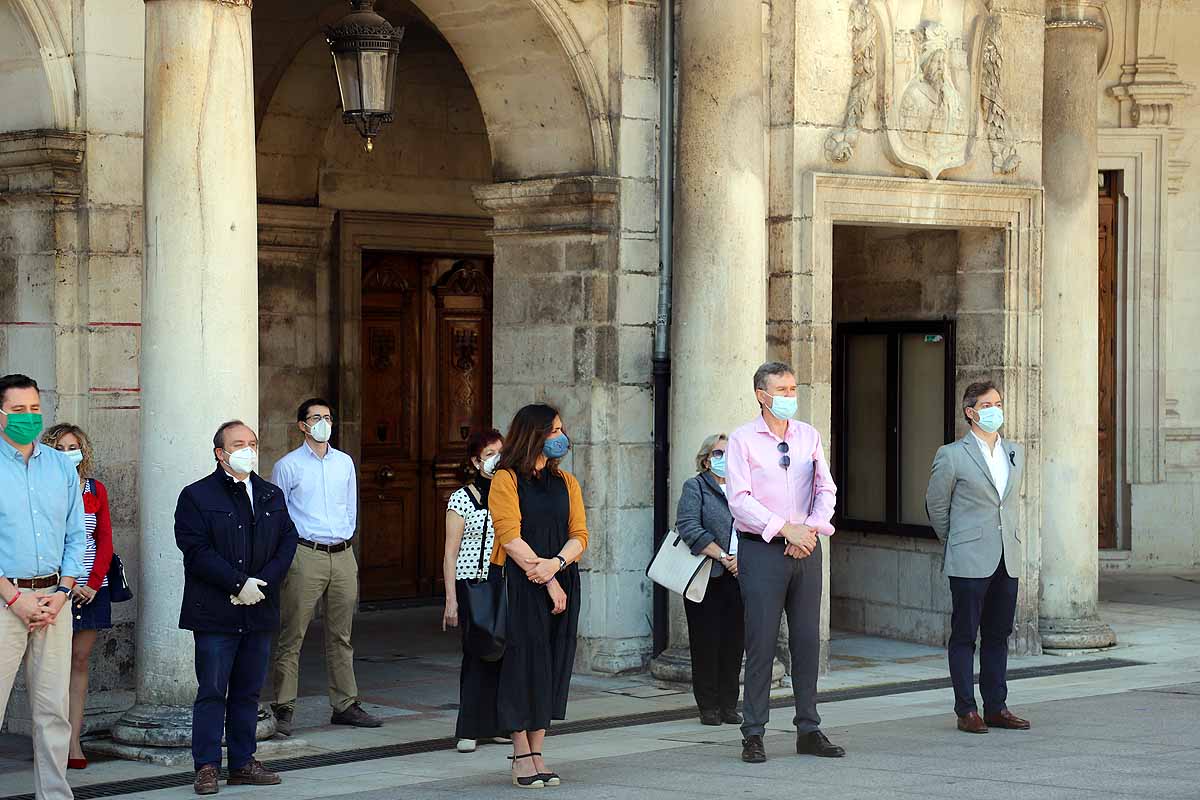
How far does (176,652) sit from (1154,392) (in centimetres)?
1096

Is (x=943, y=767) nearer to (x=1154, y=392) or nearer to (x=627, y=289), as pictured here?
(x=627, y=289)

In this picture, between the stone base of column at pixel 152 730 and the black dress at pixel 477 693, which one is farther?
the stone base of column at pixel 152 730

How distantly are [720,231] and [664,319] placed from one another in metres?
0.73

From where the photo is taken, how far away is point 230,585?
7820mm

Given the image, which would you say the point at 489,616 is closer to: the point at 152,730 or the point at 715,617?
the point at 152,730

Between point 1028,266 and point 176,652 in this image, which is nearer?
point 176,652

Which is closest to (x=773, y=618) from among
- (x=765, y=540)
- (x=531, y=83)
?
(x=765, y=540)

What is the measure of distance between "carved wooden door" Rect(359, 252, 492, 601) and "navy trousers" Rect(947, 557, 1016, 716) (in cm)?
613

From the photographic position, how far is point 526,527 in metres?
8.09

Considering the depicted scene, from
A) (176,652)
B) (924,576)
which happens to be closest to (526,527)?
(176,652)

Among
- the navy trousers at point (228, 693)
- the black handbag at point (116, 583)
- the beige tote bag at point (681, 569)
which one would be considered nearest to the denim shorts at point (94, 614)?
the black handbag at point (116, 583)

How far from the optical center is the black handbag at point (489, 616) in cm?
809

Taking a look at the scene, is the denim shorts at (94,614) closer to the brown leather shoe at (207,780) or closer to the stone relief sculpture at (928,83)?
the brown leather shoe at (207,780)

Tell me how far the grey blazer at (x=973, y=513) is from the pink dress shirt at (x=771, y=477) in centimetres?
100
